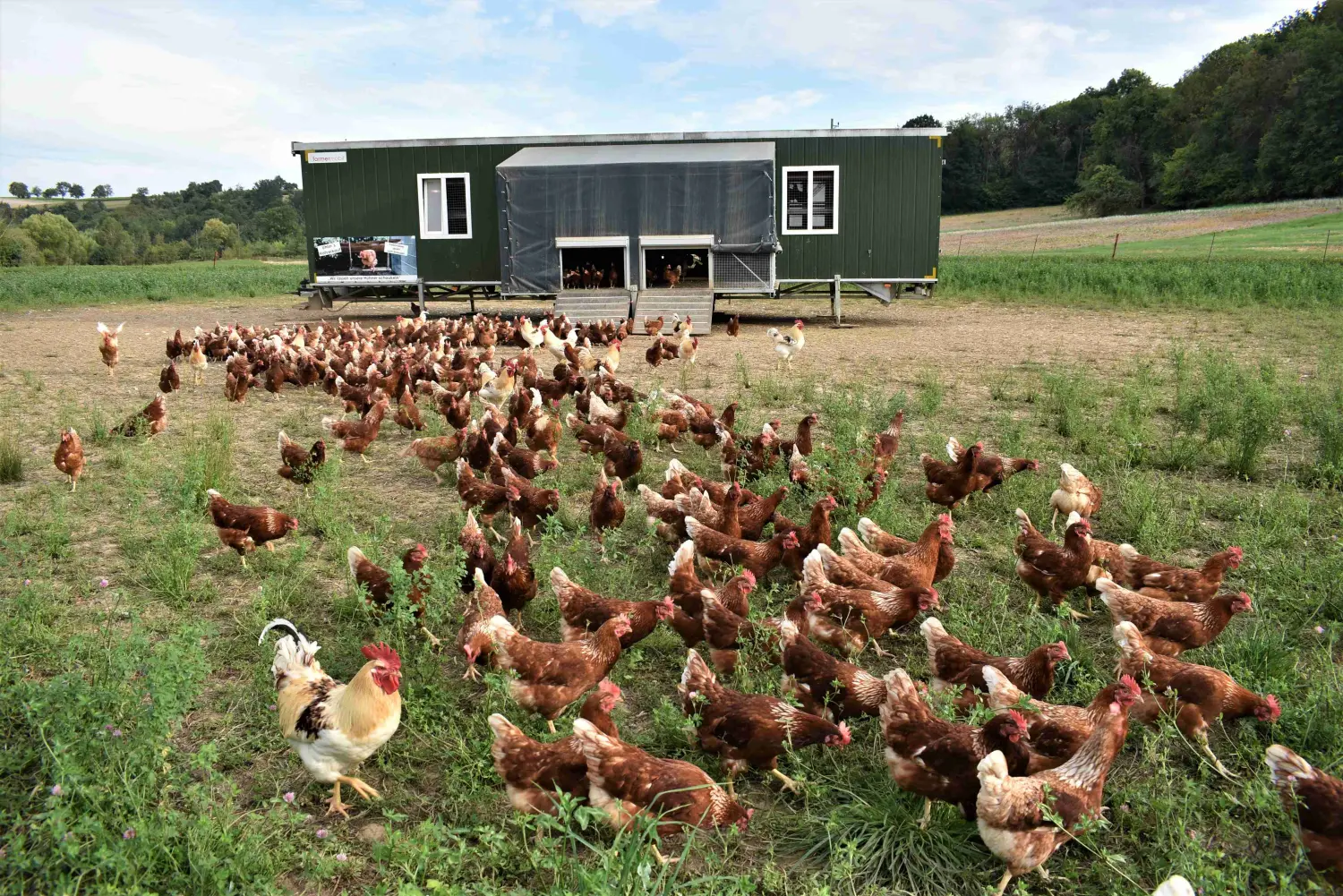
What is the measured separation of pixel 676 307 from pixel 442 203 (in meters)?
6.79

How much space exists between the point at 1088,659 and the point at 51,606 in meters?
6.05

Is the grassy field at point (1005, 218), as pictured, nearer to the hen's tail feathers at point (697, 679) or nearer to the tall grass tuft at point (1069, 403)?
the tall grass tuft at point (1069, 403)

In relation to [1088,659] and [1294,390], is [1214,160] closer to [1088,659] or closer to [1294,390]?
[1294,390]

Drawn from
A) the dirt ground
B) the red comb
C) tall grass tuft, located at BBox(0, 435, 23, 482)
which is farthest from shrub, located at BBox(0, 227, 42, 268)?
the red comb

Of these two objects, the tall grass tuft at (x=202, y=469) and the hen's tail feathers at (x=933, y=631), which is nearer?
the hen's tail feathers at (x=933, y=631)

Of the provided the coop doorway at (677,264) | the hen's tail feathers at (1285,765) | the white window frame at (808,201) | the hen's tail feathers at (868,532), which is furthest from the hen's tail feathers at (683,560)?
the white window frame at (808,201)

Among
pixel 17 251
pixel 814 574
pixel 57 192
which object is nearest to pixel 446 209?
pixel 814 574

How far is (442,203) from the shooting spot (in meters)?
21.2

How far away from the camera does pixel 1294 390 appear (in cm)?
970

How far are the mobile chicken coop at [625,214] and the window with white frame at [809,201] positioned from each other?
0.03 m

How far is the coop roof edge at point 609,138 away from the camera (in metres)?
19.9

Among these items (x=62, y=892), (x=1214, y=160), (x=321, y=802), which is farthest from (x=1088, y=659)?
(x=1214, y=160)

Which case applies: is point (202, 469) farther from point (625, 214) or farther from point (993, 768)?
point (625, 214)

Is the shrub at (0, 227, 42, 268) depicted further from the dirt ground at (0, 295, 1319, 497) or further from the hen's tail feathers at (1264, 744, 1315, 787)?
the hen's tail feathers at (1264, 744, 1315, 787)
